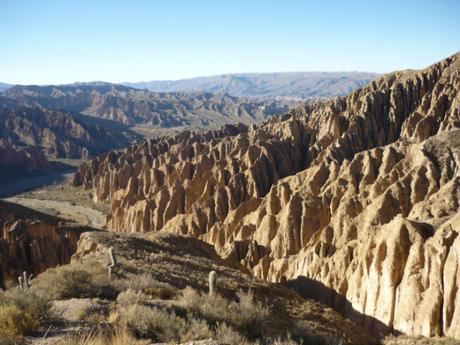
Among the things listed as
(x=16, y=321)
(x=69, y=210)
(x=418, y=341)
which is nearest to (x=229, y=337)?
(x=16, y=321)

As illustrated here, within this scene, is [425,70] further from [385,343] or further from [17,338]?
[17,338]

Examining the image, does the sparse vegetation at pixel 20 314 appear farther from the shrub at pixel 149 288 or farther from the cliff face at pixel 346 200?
the cliff face at pixel 346 200

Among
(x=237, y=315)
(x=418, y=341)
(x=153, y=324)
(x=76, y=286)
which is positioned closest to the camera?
(x=153, y=324)

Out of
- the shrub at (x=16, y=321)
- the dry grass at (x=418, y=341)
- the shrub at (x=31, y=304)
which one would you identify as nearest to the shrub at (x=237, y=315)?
the shrub at (x=31, y=304)

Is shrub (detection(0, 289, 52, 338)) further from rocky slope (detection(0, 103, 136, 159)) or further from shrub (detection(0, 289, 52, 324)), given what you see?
rocky slope (detection(0, 103, 136, 159))

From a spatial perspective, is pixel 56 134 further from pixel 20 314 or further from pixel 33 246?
pixel 20 314
